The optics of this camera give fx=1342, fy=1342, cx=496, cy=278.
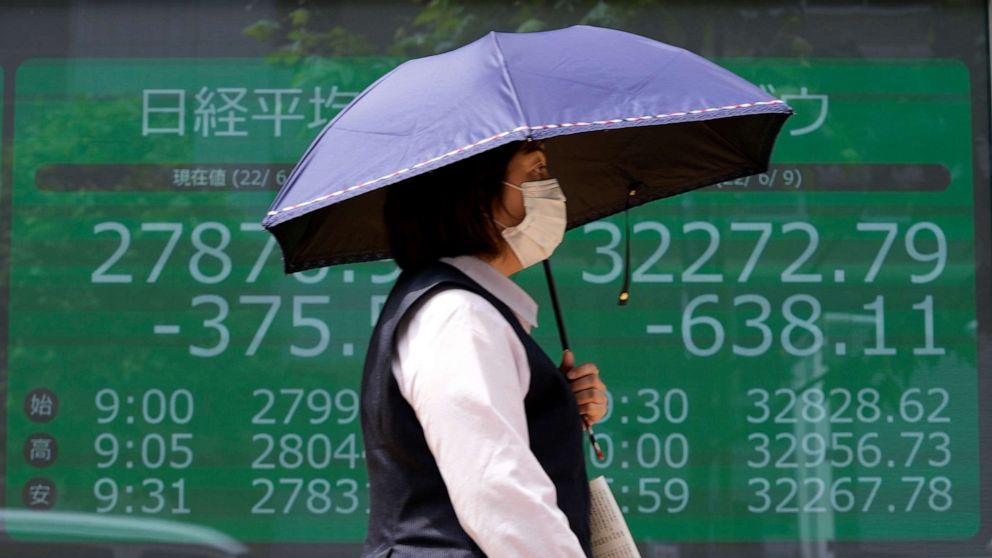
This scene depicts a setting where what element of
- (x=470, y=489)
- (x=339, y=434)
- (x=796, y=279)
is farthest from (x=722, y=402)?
(x=470, y=489)

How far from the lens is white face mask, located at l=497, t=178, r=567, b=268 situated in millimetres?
2199

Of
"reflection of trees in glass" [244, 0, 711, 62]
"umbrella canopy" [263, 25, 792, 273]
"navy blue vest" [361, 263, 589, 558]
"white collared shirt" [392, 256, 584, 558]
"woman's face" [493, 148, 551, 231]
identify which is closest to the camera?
"white collared shirt" [392, 256, 584, 558]

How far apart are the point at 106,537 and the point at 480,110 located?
10.2ft

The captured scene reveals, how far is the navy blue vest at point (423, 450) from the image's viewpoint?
1.97 meters

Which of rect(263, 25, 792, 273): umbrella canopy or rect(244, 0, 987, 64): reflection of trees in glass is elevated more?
rect(244, 0, 987, 64): reflection of trees in glass

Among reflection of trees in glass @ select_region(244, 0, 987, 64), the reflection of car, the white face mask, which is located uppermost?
reflection of trees in glass @ select_region(244, 0, 987, 64)

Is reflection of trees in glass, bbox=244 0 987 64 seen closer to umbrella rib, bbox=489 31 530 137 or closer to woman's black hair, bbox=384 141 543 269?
umbrella rib, bbox=489 31 530 137

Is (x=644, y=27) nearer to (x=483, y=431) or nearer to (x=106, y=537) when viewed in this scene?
(x=106, y=537)

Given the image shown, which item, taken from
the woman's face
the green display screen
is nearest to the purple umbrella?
the woman's face

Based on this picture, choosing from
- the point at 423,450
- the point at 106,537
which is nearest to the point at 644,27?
the point at 106,537

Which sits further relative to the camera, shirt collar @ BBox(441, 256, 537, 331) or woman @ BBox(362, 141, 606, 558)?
shirt collar @ BBox(441, 256, 537, 331)

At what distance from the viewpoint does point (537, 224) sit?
2211 millimetres

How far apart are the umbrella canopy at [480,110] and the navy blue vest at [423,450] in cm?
20

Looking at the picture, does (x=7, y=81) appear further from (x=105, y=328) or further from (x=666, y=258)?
(x=666, y=258)
